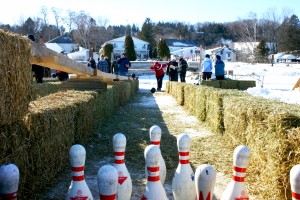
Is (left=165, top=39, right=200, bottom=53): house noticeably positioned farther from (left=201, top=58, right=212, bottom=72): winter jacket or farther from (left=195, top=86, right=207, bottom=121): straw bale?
(left=195, top=86, right=207, bottom=121): straw bale

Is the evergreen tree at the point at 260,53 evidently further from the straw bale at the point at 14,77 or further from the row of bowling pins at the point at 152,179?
the row of bowling pins at the point at 152,179

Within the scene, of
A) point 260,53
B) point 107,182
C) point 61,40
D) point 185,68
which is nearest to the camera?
point 107,182

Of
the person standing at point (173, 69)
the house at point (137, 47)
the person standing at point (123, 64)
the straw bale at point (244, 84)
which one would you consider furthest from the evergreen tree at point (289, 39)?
the person standing at point (123, 64)

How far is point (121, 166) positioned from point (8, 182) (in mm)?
1139

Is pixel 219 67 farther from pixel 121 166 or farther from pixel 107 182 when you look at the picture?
pixel 107 182

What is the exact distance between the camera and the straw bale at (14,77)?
305 centimetres

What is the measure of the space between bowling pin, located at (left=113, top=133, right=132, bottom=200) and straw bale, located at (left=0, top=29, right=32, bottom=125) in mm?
1027

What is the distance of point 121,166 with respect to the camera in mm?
3031

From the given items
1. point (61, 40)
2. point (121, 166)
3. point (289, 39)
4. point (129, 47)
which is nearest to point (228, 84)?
point (121, 166)

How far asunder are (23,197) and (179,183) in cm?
146

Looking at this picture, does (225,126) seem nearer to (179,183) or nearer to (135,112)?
(179,183)

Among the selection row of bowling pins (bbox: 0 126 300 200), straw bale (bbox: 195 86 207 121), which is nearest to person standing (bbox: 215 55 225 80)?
straw bale (bbox: 195 86 207 121)

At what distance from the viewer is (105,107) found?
774 cm

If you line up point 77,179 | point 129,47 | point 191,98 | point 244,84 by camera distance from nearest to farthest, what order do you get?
point 77,179 → point 191,98 → point 244,84 → point 129,47
